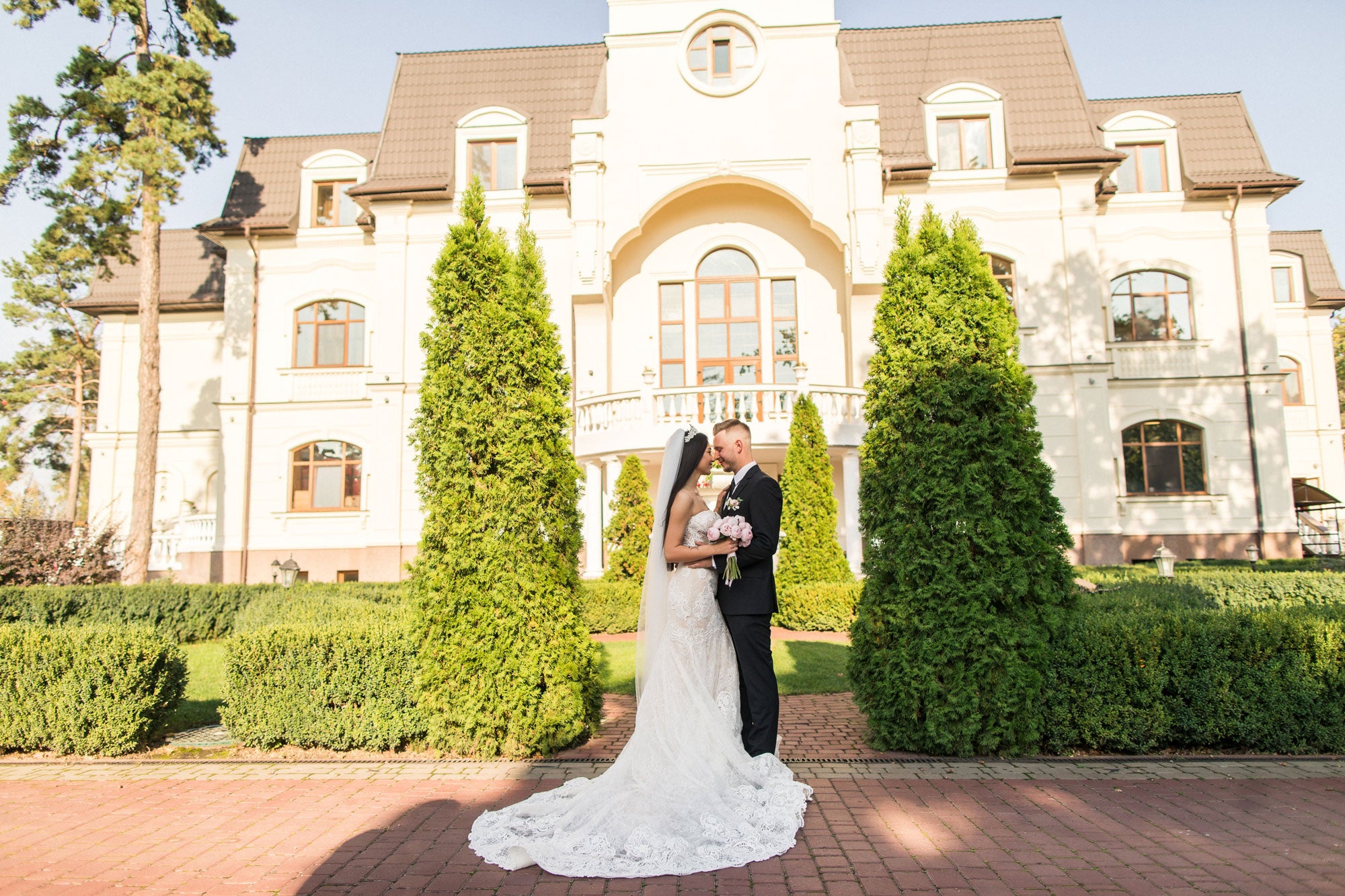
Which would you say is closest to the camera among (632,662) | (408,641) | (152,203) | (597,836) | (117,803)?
(597,836)

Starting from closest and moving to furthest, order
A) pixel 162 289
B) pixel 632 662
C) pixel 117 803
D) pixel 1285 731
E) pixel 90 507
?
pixel 117 803
pixel 1285 731
pixel 632 662
pixel 90 507
pixel 162 289

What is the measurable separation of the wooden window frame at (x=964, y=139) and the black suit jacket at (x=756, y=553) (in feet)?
55.9

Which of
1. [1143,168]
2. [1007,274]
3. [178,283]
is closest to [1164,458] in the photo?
[1007,274]

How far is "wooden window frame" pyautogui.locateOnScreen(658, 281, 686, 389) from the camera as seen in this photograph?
65.0 feet

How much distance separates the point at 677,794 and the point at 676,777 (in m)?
0.15

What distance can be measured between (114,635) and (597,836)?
4935 mm

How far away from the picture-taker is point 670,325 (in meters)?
20.0

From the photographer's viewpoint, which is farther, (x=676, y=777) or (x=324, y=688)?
(x=324, y=688)

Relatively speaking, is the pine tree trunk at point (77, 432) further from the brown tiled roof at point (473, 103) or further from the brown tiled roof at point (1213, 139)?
the brown tiled roof at point (1213, 139)

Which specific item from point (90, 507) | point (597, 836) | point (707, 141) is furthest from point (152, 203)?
point (597, 836)

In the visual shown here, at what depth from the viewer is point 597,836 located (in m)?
4.27

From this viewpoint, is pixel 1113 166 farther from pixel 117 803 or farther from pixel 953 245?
pixel 117 803

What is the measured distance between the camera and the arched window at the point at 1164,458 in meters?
19.9

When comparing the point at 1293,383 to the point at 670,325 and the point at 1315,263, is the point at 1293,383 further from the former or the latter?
the point at 670,325
